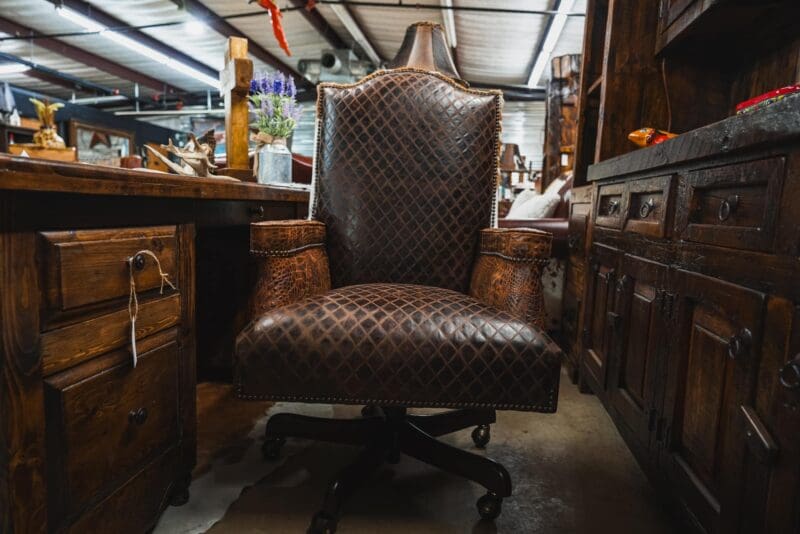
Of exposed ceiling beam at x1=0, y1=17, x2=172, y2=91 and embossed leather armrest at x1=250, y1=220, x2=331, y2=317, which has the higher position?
exposed ceiling beam at x1=0, y1=17, x2=172, y2=91

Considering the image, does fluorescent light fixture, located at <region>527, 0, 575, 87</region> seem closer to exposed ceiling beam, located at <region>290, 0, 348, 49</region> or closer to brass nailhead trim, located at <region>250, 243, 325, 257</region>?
exposed ceiling beam, located at <region>290, 0, 348, 49</region>

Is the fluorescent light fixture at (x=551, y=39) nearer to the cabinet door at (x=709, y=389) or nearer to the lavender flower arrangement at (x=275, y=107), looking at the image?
the lavender flower arrangement at (x=275, y=107)

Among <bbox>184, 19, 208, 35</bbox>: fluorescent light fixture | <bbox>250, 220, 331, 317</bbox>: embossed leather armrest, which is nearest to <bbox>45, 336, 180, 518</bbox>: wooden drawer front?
<bbox>250, 220, 331, 317</bbox>: embossed leather armrest

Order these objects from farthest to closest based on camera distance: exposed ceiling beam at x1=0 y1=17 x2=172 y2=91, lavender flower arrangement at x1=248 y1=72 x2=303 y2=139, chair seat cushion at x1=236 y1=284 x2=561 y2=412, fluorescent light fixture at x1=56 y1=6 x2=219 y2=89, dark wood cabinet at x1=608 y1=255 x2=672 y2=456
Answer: exposed ceiling beam at x1=0 y1=17 x2=172 y2=91, fluorescent light fixture at x1=56 y1=6 x2=219 y2=89, lavender flower arrangement at x1=248 y1=72 x2=303 y2=139, dark wood cabinet at x1=608 y1=255 x2=672 y2=456, chair seat cushion at x1=236 y1=284 x2=561 y2=412

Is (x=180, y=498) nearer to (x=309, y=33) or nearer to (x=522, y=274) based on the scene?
(x=522, y=274)

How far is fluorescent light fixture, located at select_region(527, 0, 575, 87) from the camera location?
4793 mm

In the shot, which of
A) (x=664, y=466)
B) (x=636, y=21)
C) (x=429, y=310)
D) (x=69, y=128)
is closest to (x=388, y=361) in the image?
(x=429, y=310)

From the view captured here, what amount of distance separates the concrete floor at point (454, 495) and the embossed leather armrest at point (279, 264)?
Result: 0.54 m

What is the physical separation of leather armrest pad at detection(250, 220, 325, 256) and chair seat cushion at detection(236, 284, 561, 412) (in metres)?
0.21

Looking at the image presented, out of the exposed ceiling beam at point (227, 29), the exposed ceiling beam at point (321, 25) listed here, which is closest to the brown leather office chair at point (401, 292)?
the exposed ceiling beam at point (321, 25)

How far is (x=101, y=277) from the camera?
0.90m

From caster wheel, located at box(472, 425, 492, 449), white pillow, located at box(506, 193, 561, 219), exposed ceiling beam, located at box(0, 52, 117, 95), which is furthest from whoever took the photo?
exposed ceiling beam, located at box(0, 52, 117, 95)

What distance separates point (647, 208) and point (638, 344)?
0.41m

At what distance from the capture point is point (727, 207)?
38.0 inches
